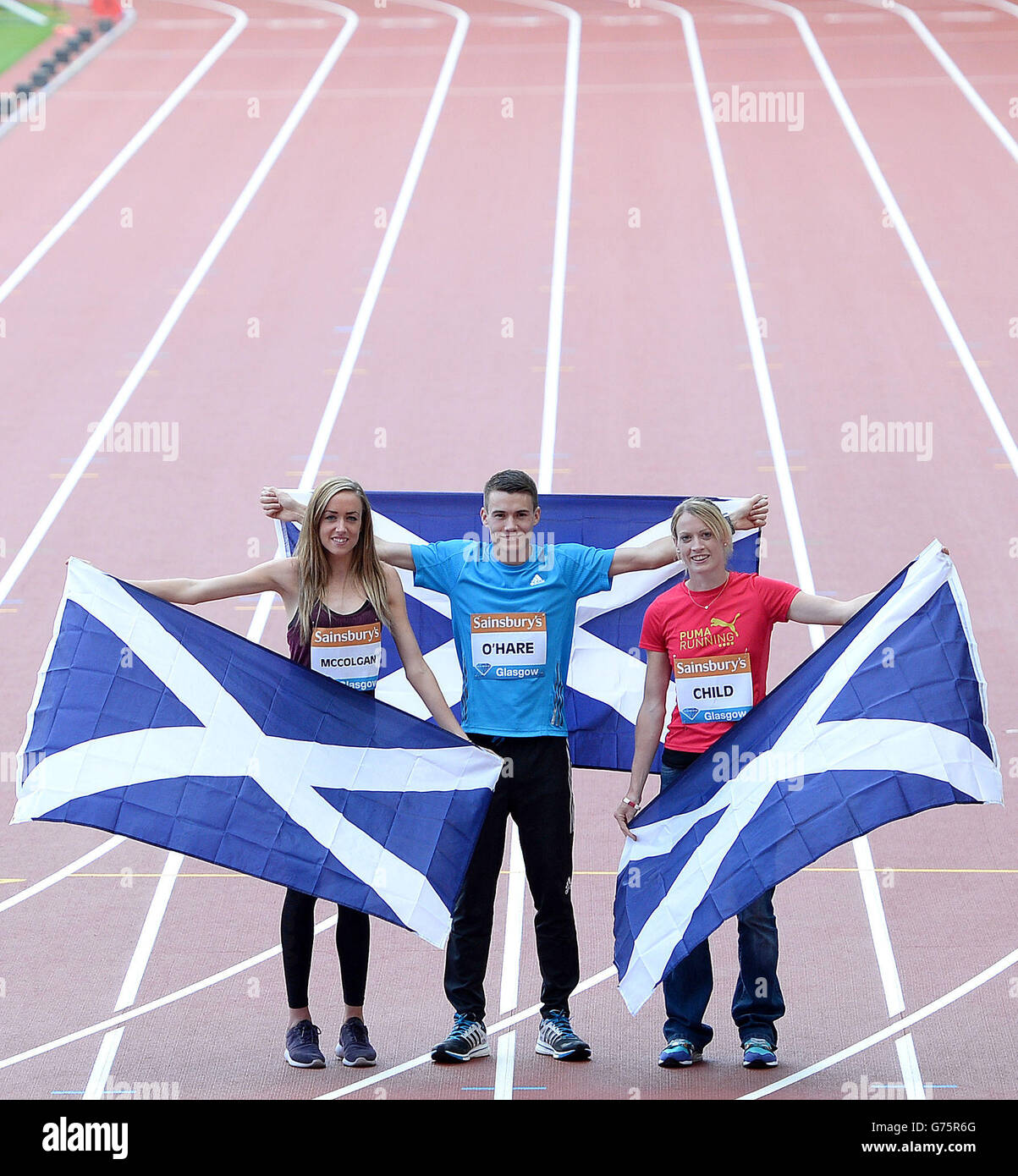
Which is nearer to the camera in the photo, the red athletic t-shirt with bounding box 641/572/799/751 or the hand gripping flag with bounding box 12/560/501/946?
the hand gripping flag with bounding box 12/560/501/946

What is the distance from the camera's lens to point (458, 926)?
4469 millimetres

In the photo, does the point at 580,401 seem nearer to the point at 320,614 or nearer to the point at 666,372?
the point at 666,372

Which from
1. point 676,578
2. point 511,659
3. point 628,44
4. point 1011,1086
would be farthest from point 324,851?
point 628,44

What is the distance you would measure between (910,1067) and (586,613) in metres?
1.78

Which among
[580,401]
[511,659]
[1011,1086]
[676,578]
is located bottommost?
[1011,1086]

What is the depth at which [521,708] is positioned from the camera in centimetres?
439

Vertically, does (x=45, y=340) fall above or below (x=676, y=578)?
above

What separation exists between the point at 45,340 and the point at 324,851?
33.2 feet

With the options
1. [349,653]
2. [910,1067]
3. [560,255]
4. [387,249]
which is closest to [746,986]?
[910,1067]

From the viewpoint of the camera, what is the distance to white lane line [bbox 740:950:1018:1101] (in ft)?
14.0

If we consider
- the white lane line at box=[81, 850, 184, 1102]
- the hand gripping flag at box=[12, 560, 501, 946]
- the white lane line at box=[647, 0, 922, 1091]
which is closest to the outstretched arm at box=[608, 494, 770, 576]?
the hand gripping flag at box=[12, 560, 501, 946]

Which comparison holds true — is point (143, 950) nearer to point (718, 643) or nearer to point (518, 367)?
point (718, 643)

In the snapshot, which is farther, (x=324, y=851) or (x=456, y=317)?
(x=456, y=317)

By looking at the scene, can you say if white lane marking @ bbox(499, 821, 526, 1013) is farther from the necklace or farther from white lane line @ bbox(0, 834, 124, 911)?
white lane line @ bbox(0, 834, 124, 911)
